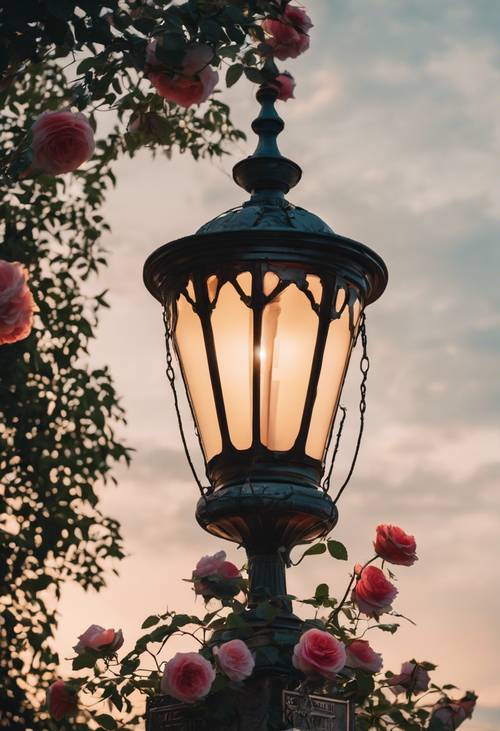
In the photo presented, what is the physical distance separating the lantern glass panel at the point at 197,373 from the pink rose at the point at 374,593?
2.33 feet

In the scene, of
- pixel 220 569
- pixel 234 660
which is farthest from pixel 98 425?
pixel 234 660

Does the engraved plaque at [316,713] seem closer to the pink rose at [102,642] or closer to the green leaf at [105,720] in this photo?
the pink rose at [102,642]

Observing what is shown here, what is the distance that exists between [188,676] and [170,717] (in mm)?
277

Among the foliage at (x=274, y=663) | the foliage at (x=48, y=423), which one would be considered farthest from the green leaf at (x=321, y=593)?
the foliage at (x=48, y=423)

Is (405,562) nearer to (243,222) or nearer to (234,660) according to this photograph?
(234,660)

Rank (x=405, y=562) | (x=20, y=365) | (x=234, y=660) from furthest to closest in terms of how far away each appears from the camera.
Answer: (x=20, y=365), (x=405, y=562), (x=234, y=660)

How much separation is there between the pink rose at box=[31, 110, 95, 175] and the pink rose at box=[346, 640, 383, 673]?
72.3 inches

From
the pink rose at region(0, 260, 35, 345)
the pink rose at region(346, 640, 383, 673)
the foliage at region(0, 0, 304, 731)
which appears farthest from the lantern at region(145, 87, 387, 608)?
the foliage at region(0, 0, 304, 731)

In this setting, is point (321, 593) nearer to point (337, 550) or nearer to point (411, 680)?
point (337, 550)

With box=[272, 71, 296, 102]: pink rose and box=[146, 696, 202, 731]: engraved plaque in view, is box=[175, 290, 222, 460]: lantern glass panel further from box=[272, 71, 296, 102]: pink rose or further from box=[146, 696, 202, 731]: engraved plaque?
box=[272, 71, 296, 102]: pink rose

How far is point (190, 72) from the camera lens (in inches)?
167

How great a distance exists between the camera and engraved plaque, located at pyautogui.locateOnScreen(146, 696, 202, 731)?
4180mm

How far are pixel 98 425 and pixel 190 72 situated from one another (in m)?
7.86

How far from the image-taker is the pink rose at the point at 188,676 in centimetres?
399
